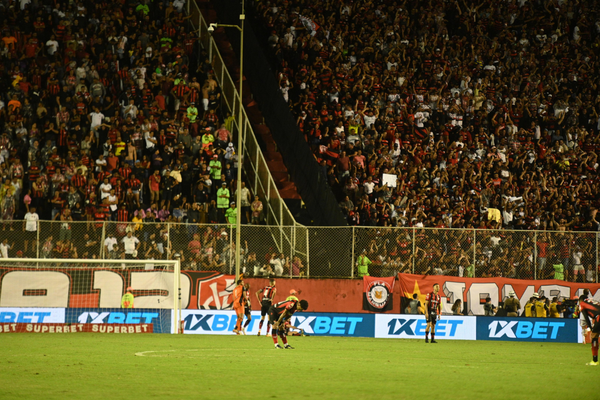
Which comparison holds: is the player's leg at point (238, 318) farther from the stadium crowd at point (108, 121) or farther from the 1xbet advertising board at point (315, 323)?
the stadium crowd at point (108, 121)

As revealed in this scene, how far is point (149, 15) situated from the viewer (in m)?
34.3

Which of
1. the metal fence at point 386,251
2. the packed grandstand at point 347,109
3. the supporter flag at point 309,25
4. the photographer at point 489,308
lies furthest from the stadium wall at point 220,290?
the supporter flag at point 309,25

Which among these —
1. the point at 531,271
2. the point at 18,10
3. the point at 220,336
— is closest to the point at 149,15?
the point at 18,10

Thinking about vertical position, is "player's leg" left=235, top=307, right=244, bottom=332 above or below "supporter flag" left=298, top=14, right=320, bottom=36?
below

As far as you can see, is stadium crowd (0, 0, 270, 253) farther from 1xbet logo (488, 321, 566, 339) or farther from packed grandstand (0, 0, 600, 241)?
1xbet logo (488, 321, 566, 339)

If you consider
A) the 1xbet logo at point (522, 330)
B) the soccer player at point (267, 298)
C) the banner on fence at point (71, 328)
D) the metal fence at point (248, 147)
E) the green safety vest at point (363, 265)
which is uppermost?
the metal fence at point (248, 147)

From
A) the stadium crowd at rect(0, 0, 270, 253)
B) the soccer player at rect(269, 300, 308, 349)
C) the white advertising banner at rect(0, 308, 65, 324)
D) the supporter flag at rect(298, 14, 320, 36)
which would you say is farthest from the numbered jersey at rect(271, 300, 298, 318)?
the supporter flag at rect(298, 14, 320, 36)

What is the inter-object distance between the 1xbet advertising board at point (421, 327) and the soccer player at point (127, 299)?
8305 mm

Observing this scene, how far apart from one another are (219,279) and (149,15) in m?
12.0

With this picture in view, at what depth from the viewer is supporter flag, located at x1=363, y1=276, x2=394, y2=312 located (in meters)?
28.6

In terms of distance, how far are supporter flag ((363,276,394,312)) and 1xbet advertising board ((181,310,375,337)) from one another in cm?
86

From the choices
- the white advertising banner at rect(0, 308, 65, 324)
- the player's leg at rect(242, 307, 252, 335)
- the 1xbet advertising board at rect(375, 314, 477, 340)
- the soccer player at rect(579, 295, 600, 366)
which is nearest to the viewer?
the soccer player at rect(579, 295, 600, 366)

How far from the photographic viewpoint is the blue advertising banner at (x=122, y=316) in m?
27.6

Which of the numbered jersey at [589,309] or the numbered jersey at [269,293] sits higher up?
the numbered jersey at [589,309]
